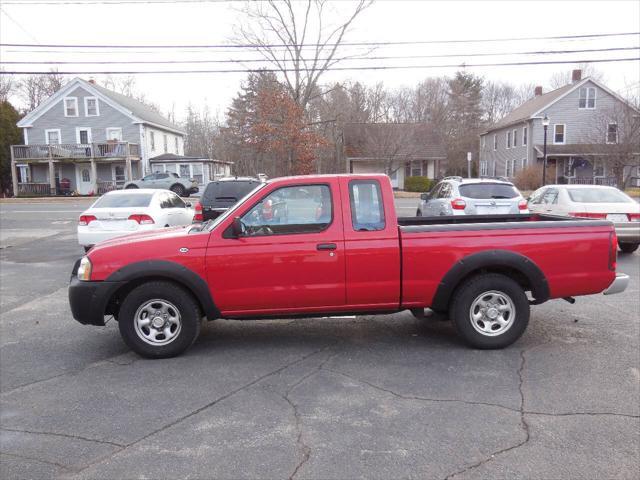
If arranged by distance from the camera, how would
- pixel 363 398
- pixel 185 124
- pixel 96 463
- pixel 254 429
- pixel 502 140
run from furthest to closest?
pixel 185 124, pixel 502 140, pixel 363 398, pixel 254 429, pixel 96 463

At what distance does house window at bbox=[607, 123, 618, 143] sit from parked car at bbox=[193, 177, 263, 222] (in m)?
29.6

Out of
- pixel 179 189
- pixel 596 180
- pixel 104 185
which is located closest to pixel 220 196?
pixel 179 189

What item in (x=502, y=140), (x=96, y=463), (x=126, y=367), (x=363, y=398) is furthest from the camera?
(x=502, y=140)

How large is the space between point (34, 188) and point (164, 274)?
137ft

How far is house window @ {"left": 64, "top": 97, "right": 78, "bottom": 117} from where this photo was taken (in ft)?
139

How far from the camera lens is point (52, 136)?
42.8 m

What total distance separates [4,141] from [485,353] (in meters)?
48.4

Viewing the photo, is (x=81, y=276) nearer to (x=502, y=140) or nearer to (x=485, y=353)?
(x=485, y=353)

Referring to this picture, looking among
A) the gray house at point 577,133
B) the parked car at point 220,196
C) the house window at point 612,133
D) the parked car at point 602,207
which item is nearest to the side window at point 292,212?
the parked car at point 220,196

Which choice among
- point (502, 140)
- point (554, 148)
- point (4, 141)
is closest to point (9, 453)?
point (554, 148)

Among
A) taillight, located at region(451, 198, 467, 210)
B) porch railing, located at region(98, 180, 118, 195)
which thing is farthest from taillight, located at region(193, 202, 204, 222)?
porch railing, located at region(98, 180, 118, 195)

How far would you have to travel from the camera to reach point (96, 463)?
341 centimetres

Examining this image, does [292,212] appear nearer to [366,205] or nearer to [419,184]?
[366,205]

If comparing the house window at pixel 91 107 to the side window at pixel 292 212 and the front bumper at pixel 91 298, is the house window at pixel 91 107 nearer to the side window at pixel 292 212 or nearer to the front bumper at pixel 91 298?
the front bumper at pixel 91 298
